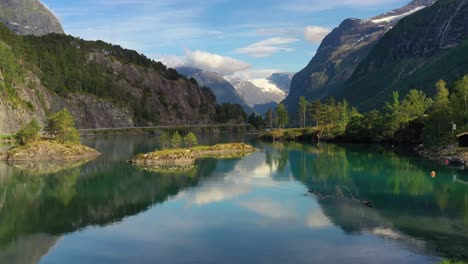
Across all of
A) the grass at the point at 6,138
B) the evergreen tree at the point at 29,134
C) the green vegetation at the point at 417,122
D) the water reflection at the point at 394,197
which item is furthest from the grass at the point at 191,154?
the grass at the point at 6,138

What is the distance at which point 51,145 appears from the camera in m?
123

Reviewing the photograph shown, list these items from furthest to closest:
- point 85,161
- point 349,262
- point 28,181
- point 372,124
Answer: point 372,124
point 85,161
point 28,181
point 349,262

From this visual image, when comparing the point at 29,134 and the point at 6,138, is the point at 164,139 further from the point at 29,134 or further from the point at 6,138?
the point at 6,138

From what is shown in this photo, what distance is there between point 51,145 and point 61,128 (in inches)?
446

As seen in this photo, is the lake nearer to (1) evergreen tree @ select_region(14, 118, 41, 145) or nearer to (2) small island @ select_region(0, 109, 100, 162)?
(2) small island @ select_region(0, 109, 100, 162)

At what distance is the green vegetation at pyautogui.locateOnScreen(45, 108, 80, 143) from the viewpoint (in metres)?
133

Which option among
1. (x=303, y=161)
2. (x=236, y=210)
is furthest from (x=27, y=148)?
(x=236, y=210)

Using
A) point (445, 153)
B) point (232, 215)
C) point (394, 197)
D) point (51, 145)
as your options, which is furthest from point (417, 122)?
point (232, 215)

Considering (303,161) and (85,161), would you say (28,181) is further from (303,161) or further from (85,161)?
(303,161)

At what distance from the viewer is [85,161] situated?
117m

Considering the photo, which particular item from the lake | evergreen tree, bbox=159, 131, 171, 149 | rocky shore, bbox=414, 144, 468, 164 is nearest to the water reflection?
the lake

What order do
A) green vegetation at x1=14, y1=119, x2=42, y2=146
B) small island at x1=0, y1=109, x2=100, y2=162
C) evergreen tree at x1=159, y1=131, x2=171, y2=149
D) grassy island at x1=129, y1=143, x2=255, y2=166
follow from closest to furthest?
grassy island at x1=129, y1=143, x2=255, y2=166 < small island at x1=0, y1=109, x2=100, y2=162 < green vegetation at x1=14, y1=119, x2=42, y2=146 < evergreen tree at x1=159, y1=131, x2=171, y2=149

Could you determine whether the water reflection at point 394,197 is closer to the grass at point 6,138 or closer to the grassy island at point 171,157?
the grassy island at point 171,157

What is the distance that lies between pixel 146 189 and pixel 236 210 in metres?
21.9
